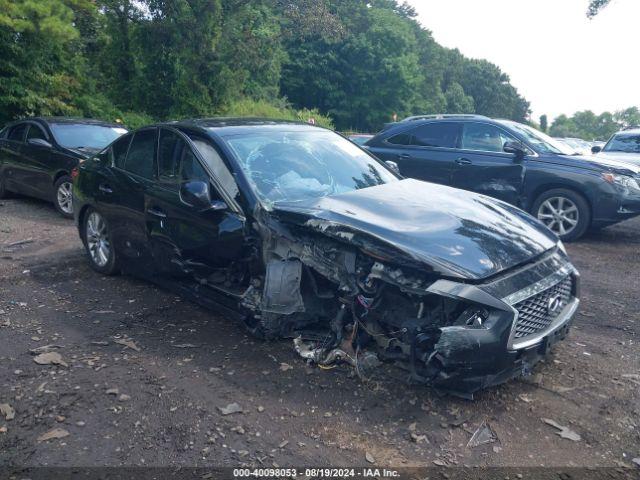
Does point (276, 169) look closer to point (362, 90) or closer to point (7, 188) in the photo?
point (7, 188)

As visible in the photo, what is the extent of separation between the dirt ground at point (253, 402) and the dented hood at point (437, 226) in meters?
0.88

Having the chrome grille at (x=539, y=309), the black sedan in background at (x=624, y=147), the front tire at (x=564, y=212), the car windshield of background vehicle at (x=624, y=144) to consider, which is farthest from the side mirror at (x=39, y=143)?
the car windshield of background vehicle at (x=624, y=144)

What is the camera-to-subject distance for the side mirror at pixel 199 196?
428 cm

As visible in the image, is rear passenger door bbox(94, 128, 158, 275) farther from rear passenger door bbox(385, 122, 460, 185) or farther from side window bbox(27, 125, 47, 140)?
rear passenger door bbox(385, 122, 460, 185)

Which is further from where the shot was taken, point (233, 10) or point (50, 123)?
point (233, 10)

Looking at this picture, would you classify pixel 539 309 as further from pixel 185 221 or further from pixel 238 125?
pixel 238 125

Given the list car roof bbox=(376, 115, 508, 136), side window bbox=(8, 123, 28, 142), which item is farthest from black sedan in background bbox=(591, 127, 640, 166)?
side window bbox=(8, 123, 28, 142)

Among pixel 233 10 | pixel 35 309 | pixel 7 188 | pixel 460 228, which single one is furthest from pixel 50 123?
pixel 233 10

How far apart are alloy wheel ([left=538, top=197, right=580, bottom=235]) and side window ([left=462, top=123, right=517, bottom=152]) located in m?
1.10

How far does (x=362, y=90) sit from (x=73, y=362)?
151 feet

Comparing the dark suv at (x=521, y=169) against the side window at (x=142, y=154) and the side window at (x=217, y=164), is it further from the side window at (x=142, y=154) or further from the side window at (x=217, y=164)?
the side window at (x=217, y=164)

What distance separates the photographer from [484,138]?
28.4 ft

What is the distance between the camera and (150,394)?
12.1 ft

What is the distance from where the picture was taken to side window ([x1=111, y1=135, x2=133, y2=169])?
570cm
